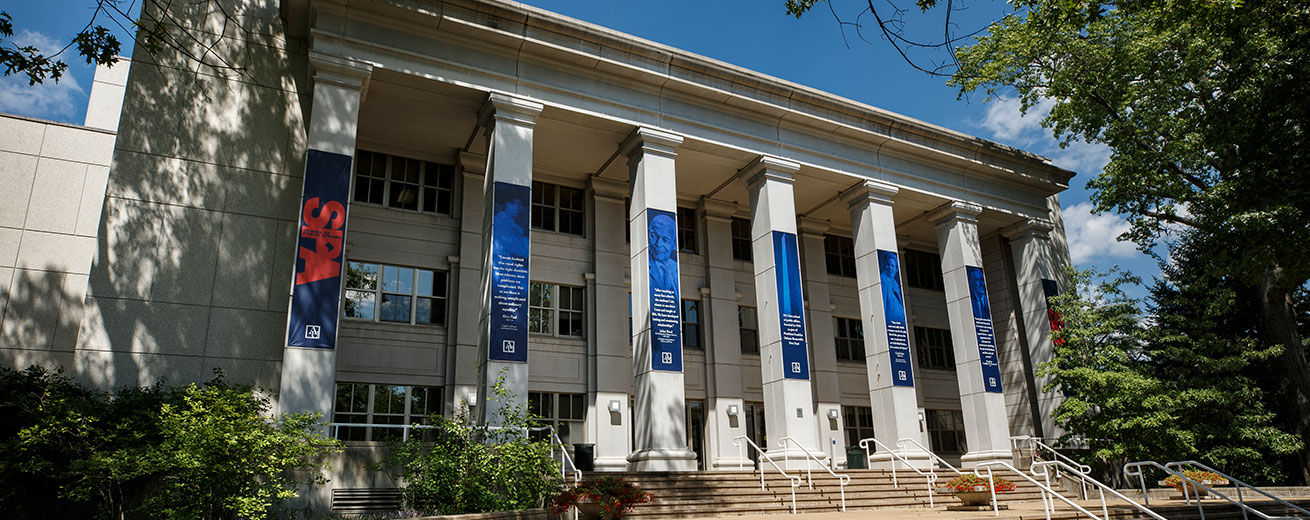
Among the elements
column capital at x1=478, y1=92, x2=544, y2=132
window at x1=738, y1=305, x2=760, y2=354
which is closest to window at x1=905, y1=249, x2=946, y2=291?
window at x1=738, y1=305, x2=760, y2=354

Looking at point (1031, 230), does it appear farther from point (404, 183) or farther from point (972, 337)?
point (404, 183)

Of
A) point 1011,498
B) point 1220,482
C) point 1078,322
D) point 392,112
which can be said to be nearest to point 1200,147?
point 1078,322

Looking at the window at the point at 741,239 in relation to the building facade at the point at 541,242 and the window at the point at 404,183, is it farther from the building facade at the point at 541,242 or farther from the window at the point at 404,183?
the window at the point at 404,183

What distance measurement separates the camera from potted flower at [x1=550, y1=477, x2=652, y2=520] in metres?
12.0

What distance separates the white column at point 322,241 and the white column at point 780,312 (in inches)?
410

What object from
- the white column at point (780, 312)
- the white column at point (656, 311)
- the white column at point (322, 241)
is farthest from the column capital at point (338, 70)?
the white column at point (780, 312)

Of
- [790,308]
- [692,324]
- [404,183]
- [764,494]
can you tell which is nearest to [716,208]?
[692,324]

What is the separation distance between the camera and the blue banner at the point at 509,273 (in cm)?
1639

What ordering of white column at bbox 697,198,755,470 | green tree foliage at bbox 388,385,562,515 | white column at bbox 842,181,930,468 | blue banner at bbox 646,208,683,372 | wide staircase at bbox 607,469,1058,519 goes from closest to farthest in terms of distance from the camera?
green tree foliage at bbox 388,385,562,515
wide staircase at bbox 607,469,1058,519
blue banner at bbox 646,208,683,372
white column at bbox 842,181,930,468
white column at bbox 697,198,755,470

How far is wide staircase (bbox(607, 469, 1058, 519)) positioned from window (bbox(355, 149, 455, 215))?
Result: 32.0ft

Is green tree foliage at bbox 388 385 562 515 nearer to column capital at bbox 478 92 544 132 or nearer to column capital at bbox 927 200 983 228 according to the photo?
column capital at bbox 478 92 544 132

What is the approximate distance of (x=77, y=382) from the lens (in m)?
14.5

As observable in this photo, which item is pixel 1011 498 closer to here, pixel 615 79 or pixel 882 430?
pixel 882 430

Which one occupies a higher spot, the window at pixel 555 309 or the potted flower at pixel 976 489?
the window at pixel 555 309
